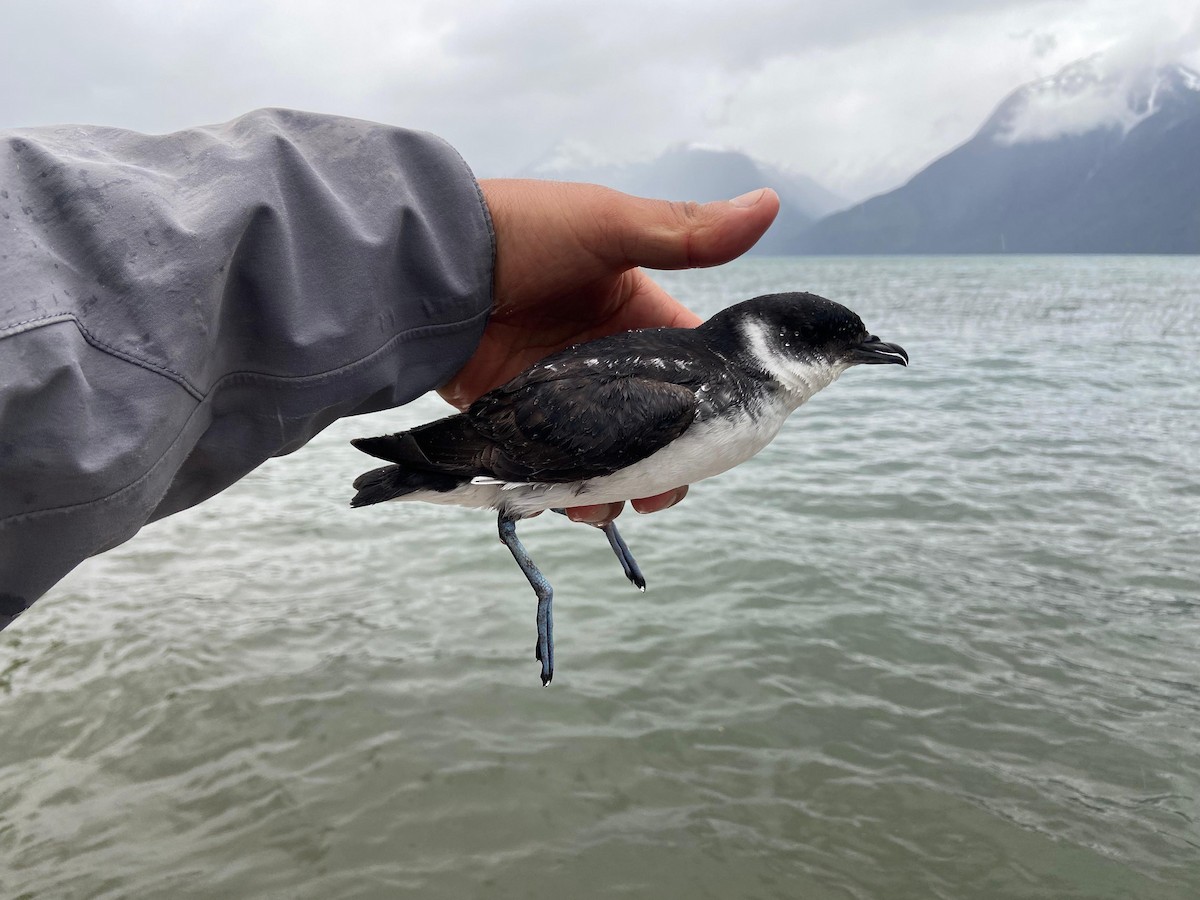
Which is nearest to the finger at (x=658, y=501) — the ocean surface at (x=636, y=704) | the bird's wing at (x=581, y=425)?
the bird's wing at (x=581, y=425)

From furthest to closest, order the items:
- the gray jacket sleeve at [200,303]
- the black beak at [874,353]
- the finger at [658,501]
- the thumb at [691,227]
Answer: the finger at [658,501]
the black beak at [874,353]
the thumb at [691,227]
the gray jacket sleeve at [200,303]

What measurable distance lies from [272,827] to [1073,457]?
489 inches

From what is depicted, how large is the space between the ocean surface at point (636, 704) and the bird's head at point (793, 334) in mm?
3225

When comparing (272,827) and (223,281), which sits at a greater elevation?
(223,281)

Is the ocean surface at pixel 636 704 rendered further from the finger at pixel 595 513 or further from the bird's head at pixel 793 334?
the bird's head at pixel 793 334

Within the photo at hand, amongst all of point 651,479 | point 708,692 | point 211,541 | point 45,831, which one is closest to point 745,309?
point 651,479

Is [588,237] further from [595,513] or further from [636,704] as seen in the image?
[636,704]

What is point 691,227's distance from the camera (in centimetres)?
332

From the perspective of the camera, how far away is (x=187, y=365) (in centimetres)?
243

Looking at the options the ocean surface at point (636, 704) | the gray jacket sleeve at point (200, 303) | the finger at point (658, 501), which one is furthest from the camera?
the ocean surface at point (636, 704)

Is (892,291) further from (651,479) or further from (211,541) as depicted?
(651,479)

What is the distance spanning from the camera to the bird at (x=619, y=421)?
9.65 feet

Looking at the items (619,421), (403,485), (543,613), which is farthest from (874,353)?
(403,485)

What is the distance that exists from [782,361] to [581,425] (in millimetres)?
845
